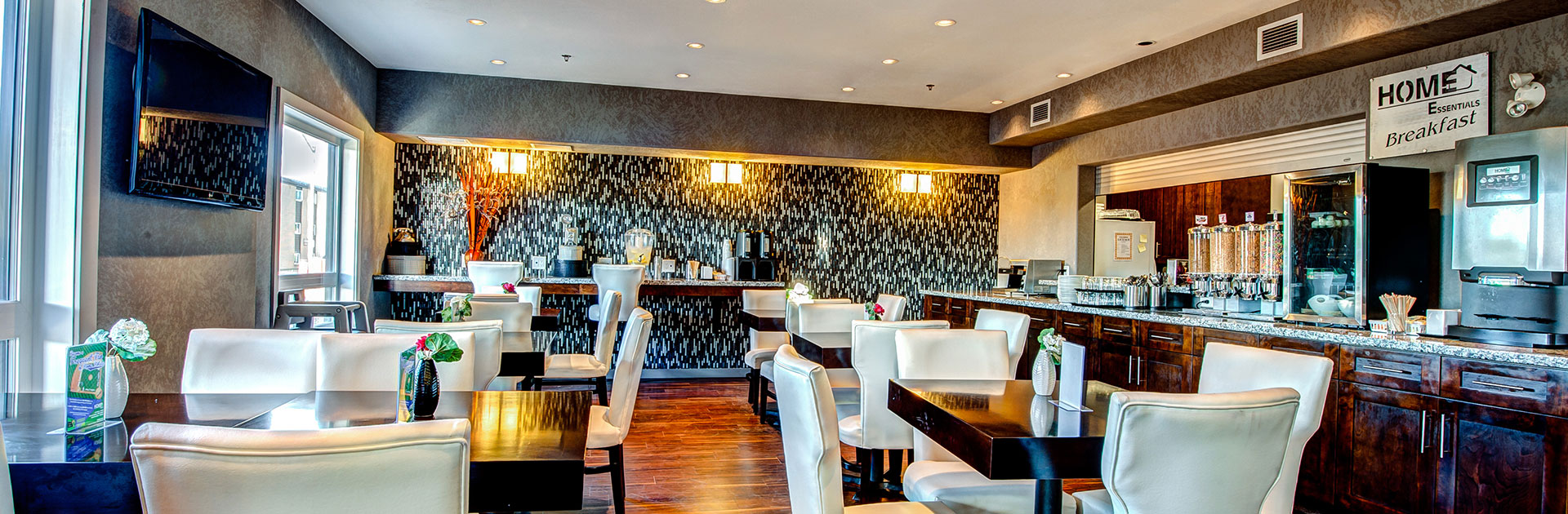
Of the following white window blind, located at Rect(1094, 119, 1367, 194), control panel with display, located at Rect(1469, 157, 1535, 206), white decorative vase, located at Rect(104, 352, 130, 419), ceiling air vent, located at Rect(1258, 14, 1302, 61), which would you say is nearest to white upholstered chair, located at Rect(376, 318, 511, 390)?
white decorative vase, located at Rect(104, 352, 130, 419)

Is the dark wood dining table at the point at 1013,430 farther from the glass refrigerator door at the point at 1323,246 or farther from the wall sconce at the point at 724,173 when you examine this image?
the wall sconce at the point at 724,173

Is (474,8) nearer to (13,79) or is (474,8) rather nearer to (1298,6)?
(13,79)

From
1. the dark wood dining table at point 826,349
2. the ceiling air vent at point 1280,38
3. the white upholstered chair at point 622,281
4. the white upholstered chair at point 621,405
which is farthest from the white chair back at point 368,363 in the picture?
the ceiling air vent at point 1280,38

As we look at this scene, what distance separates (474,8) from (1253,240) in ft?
15.1

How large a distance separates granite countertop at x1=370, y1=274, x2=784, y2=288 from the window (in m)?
0.58

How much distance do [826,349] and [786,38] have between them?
244 centimetres

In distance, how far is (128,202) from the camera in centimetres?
334

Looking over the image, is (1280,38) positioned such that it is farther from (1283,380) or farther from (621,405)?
(621,405)

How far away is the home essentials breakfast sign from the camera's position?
3.99 m

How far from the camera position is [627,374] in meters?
3.12

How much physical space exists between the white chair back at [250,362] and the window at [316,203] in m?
2.42

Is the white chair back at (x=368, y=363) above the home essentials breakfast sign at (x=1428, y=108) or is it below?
below

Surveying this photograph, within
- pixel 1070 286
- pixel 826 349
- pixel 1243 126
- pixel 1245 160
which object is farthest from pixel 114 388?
pixel 1245 160

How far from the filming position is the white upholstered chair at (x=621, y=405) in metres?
3.10
